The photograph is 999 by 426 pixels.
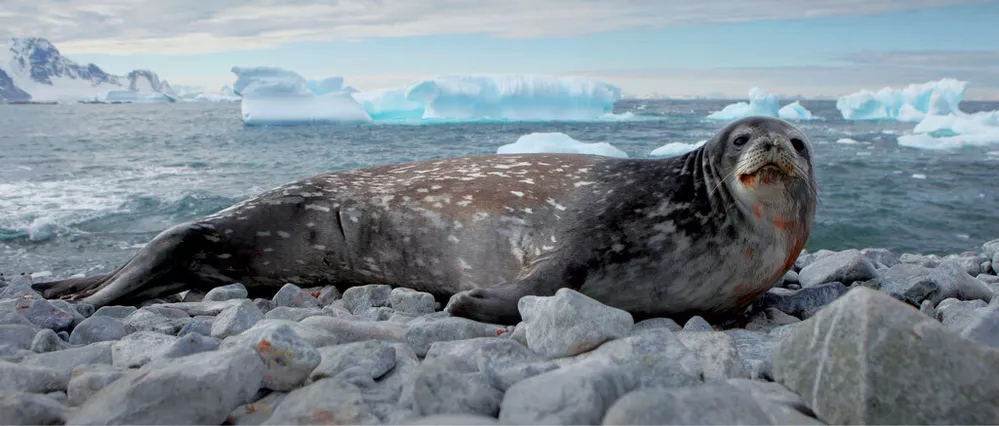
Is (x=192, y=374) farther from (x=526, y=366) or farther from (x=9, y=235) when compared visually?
(x=9, y=235)

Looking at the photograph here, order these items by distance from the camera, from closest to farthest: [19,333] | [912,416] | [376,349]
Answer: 1. [912,416]
2. [376,349]
3. [19,333]

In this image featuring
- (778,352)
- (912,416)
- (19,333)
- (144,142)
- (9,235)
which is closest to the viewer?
(912,416)

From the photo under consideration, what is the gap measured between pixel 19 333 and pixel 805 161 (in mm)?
2798

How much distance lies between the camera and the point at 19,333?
2.39m

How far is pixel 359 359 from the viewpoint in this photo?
1.77 meters

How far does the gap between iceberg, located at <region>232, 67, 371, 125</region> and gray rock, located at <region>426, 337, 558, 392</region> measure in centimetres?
3168

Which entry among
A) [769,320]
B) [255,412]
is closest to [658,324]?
[769,320]

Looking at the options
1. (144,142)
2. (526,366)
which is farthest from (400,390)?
(144,142)

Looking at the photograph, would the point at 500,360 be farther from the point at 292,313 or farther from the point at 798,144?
the point at 798,144

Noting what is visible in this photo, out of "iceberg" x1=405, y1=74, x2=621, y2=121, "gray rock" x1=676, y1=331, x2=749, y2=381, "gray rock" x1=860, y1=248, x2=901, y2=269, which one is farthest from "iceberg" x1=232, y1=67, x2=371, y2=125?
"gray rock" x1=676, y1=331, x2=749, y2=381

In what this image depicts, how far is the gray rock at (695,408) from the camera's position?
4.31 ft

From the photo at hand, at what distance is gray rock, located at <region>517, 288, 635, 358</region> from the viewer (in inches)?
76.5

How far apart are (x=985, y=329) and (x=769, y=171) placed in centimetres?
91

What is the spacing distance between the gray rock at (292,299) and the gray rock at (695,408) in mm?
2107
